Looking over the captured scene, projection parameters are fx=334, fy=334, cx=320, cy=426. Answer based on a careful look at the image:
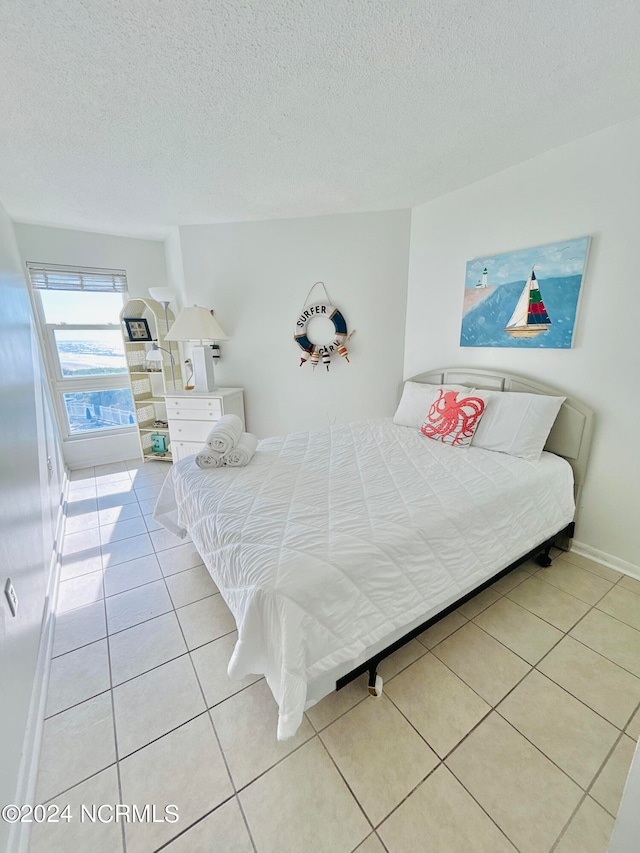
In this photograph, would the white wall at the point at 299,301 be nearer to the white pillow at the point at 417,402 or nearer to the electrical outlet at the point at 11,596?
the white pillow at the point at 417,402

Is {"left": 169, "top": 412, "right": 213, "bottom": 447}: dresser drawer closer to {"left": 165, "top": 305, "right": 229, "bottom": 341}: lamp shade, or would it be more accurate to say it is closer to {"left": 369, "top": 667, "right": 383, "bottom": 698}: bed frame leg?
{"left": 165, "top": 305, "right": 229, "bottom": 341}: lamp shade

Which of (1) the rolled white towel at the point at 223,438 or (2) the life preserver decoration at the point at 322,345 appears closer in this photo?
(1) the rolled white towel at the point at 223,438

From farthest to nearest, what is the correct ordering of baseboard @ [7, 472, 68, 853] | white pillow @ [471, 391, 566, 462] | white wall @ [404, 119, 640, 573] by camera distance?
1. white pillow @ [471, 391, 566, 462]
2. white wall @ [404, 119, 640, 573]
3. baseboard @ [7, 472, 68, 853]

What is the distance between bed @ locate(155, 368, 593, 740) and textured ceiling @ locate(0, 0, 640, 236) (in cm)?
149

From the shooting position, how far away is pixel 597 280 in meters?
1.88

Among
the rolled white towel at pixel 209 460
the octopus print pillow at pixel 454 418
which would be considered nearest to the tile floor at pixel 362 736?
the rolled white towel at pixel 209 460

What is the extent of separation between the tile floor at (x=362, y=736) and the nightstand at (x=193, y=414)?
1621 mm

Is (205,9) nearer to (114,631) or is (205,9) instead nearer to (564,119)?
(564,119)

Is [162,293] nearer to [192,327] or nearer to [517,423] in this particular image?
[192,327]

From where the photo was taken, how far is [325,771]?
1.08 m

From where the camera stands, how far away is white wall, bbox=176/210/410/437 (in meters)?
3.00

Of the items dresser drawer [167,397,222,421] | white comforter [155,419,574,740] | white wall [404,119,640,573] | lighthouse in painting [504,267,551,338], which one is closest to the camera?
white comforter [155,419,574,740]

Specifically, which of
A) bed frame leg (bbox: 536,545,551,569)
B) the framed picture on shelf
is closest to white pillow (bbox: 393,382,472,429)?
bed frame leg (bbox: 536,545,551,569)

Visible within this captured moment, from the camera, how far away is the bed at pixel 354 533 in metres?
1.07
